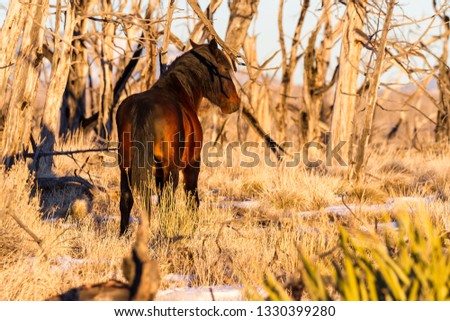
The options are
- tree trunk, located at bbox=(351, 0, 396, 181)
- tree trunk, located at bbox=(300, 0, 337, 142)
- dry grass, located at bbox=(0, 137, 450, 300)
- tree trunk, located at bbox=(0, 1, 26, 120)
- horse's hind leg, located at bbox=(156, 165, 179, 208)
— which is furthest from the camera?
tree trunk, located at bbox=(300, 0, 337, 142)

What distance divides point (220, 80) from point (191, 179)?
3.54 feet

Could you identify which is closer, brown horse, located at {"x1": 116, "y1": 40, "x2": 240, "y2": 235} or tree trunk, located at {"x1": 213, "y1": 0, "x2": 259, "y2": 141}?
brown horse, located at {"x1": 116, "y1": 40, "x2": 240, "y2": 235}

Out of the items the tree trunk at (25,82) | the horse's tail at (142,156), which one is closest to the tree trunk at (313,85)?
the tree trunk at (25,82)

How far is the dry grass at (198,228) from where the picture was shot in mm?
4766

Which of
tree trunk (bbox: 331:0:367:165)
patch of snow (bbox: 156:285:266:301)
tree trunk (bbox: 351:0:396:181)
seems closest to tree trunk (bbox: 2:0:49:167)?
tree trunk (bbox: 351:0:396:181)

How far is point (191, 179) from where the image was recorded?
673 cm

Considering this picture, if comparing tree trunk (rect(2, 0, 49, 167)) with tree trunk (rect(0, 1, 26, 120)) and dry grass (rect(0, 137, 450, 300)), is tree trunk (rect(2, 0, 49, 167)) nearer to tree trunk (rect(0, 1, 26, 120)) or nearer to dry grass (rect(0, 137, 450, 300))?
tree trunk (rect(0, 1, 26, 120))

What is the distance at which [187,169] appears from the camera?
262 inches

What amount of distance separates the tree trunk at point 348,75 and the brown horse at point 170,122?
4.24 metres

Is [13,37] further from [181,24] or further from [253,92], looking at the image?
[253,92]

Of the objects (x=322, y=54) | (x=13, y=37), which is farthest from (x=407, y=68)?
(x=322, y=54)

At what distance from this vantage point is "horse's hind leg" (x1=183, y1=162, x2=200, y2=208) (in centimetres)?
667

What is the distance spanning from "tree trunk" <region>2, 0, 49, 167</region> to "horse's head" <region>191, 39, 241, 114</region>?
300 centimetres

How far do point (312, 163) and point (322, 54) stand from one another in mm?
5842
